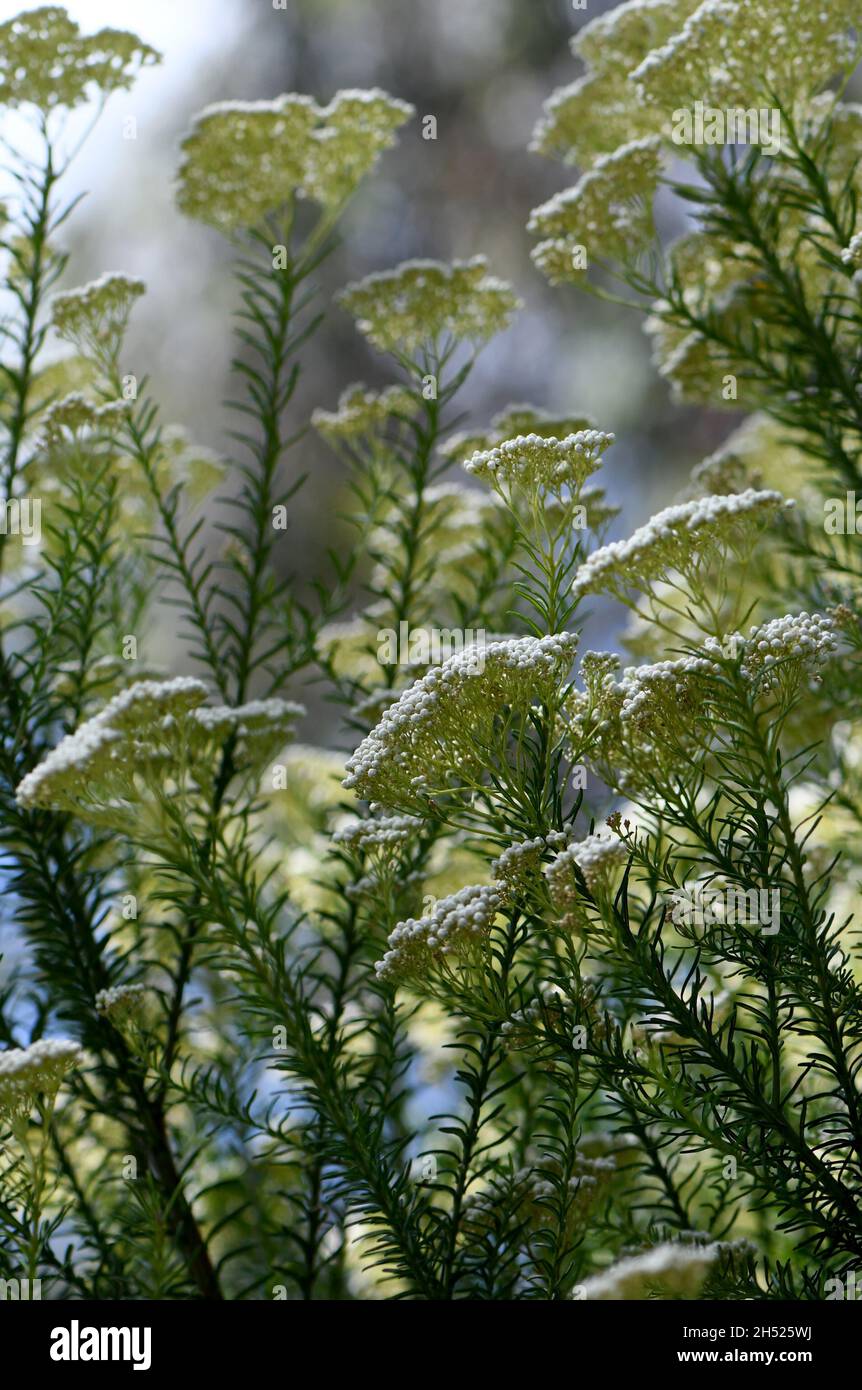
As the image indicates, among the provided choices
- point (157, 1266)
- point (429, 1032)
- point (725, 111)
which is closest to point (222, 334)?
point (429, 1032)

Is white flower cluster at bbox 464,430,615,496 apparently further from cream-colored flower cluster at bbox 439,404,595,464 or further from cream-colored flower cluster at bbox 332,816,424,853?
cream-colored flower cluster at bbox 439,404,595,464

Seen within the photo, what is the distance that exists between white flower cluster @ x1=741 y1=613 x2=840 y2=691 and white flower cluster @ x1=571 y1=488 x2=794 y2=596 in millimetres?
56

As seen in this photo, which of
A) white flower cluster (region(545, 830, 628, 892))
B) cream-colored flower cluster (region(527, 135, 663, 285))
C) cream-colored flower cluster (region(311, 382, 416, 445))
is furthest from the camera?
cream-colored flower cluster (region(311, 382, 416, 445))

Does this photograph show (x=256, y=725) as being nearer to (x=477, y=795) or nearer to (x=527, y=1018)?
(x=477, y=795)

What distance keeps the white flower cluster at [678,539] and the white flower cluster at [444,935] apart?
195 mm

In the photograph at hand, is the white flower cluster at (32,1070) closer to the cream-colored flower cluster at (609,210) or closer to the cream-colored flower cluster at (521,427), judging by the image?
the cream-colored flower cluster at (521,427)

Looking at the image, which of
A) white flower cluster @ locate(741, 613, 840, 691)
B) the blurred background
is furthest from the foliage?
the blurred background

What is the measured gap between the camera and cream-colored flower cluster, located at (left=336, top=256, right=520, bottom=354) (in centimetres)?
121

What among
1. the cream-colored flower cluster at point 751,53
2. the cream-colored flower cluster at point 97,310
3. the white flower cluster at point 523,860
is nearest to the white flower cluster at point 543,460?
the white flower cluster at point 523,860

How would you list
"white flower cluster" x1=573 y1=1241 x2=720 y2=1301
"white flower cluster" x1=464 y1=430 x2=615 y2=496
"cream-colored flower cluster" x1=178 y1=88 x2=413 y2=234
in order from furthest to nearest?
"cream-colored flower cluster" x1=178 y1=88 x2=413 y2=234 → "white flower cluster" x1=464 y1=430 x2=615 y2=496 → "white flower cluster" x1=573 y1=1241 x2=720 y2=1301

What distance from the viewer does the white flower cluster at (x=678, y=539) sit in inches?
28.0

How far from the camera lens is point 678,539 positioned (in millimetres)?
727
